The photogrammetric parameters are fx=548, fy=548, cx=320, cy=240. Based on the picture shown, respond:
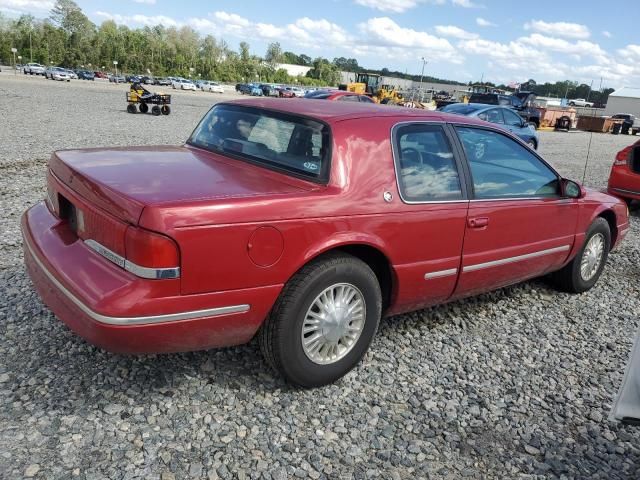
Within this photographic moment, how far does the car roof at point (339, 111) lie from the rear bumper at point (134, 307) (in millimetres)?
1183

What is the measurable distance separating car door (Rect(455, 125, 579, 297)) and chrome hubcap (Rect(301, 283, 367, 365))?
92 centimetres

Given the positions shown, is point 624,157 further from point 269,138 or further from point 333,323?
point 333,323

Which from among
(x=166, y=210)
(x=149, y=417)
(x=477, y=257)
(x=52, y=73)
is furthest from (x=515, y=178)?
(x=52, y=73)

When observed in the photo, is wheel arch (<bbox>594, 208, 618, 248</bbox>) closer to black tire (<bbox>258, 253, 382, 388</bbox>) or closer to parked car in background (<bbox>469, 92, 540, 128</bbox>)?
black tire (<bbox>258, 253, 382, 388</bbox>)

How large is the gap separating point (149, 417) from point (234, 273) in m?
0.89

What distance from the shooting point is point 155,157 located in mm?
3402

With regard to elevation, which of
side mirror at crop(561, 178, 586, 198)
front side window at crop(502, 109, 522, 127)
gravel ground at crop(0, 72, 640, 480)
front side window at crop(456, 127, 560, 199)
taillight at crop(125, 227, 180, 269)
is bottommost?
gravel ground at crop(0, 72, 640, 480)

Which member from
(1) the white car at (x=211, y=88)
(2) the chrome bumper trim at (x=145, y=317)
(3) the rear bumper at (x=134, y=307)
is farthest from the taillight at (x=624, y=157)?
(1) the white car at (x=211, y=88)

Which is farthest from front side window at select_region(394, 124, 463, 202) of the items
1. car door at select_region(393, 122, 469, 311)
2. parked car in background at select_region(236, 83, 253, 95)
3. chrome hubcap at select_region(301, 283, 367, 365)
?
parked car in background at select_region(236, 83, 253, 95)

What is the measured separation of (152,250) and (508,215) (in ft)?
8.26

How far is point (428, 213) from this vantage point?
334cm

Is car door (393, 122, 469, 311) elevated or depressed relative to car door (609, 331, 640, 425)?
elevated

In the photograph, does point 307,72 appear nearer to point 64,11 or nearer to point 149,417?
point 64,11

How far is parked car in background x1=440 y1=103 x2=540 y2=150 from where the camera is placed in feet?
46.9
